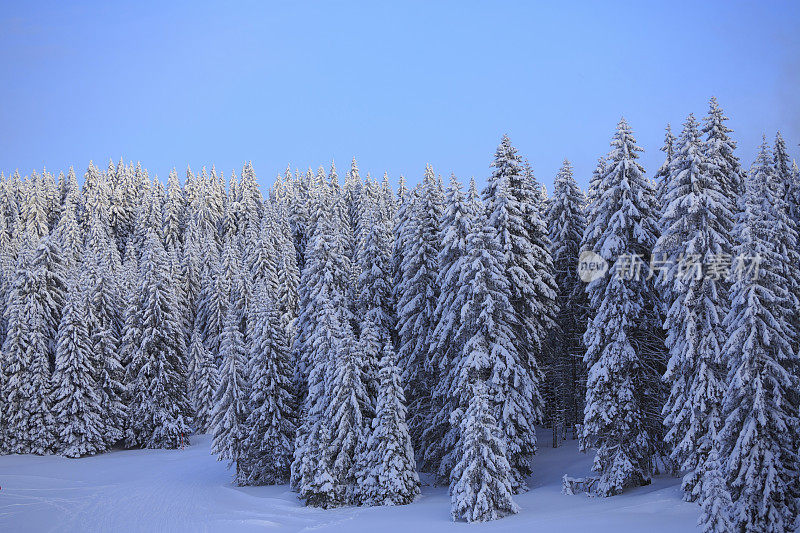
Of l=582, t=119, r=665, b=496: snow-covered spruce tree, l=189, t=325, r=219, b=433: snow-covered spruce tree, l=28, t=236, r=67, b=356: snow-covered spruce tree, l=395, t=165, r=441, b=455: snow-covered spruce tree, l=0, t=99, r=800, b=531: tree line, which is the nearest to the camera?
l=0, t=99, r=800, b=531: tree line

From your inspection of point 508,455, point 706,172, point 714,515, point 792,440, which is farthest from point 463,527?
point 706,172

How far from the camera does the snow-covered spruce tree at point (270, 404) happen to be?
3816 cm

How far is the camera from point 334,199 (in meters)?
89.9

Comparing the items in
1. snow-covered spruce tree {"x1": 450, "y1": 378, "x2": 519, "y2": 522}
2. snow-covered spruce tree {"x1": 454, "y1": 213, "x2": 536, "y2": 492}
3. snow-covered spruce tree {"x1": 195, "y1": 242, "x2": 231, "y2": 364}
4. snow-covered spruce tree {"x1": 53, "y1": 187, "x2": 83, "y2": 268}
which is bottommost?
snow-covered spruce tree {"x1": 450, "y1": 378, "x2": 519, "y2": 522}

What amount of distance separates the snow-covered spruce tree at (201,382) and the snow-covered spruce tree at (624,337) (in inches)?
1391

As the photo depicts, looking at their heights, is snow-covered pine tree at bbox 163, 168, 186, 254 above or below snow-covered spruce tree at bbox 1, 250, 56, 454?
above

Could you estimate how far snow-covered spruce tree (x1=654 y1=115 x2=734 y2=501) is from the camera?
2361 centimetres

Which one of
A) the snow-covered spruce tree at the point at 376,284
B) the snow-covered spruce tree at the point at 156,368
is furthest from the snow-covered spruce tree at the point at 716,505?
the snow-covered spruce tree at the point at 156,368

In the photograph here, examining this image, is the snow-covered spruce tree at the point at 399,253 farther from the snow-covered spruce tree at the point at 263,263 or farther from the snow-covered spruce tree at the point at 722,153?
the snow-covered spruce tree at the point at 263,263

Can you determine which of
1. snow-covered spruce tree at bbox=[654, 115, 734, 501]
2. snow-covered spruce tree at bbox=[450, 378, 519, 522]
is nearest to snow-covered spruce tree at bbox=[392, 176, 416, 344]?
snow-covered spruce tree at bbox=[450, 378, 519, 522]

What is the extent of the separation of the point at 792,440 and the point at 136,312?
51.4 meters

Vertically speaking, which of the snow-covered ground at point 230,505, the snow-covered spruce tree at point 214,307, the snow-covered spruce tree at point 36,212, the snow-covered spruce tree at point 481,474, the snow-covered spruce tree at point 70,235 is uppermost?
the snow-covered spruce tree at point 36,212

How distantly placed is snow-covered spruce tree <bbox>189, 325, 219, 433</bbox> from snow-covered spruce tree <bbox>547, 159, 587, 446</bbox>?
99.6 ft

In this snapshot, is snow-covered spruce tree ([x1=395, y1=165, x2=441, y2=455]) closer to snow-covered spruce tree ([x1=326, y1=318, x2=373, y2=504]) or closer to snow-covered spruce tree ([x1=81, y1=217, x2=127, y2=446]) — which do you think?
snow-covered spruce tree ([x1=326, y1=318, x2=373, y2=504])
